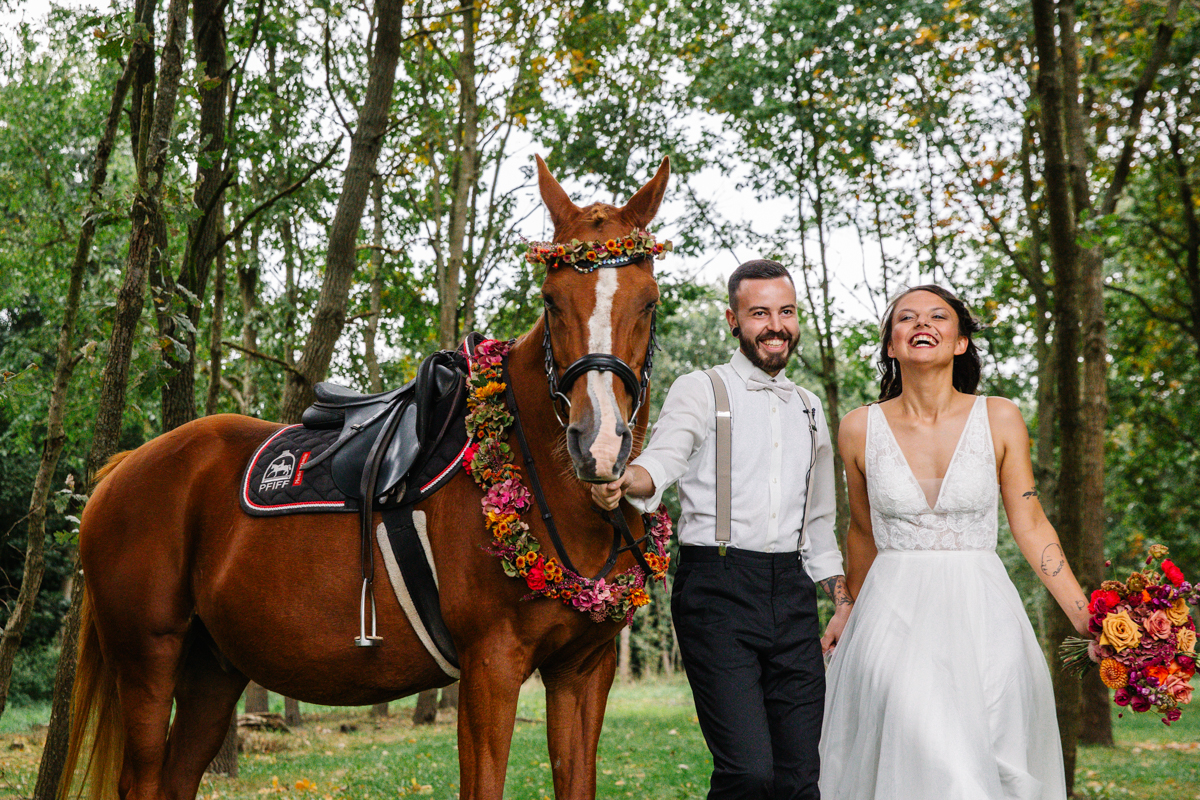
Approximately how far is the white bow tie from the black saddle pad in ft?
5.35

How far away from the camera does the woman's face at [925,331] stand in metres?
3.32

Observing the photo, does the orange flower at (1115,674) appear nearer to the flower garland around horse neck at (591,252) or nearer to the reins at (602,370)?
the reins at (602,370)

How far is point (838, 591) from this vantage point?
3486 millimetres

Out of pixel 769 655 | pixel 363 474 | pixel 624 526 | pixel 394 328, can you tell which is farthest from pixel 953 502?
pixel 394 328

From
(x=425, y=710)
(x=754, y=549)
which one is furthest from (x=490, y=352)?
(x=425, y=710)

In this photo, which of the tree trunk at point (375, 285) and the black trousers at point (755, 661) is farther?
the tree trunk at point (375, 285)

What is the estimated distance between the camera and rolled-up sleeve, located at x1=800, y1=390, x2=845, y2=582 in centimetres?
344

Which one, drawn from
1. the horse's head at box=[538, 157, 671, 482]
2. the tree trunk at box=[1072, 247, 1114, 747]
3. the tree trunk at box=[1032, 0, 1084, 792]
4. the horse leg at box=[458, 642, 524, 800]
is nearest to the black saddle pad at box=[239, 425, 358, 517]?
the horse leg at box=[458, 642, 524, 800]

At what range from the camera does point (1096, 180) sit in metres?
13.6

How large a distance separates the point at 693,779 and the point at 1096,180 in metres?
11.2

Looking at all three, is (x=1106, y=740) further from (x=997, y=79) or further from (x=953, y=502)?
(x=953, y=502)

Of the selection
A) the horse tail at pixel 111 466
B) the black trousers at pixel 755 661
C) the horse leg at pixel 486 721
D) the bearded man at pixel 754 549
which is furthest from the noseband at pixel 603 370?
the horse tail at pixel 111 466

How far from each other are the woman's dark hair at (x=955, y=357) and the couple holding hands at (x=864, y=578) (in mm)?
22

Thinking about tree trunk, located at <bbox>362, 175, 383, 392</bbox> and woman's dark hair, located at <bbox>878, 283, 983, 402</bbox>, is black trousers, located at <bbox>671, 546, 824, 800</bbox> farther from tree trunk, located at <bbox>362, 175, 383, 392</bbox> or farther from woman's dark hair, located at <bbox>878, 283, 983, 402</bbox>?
tree trunk, located at <bbox>362, 175, 383, 392</bbox>
